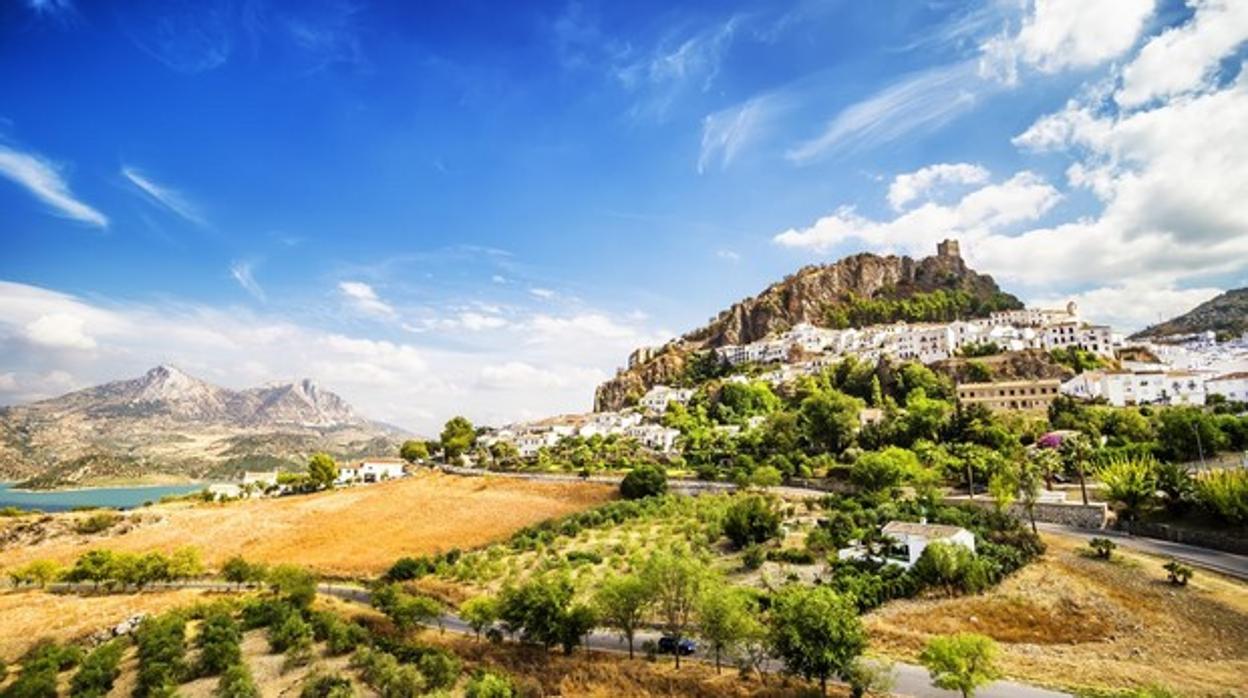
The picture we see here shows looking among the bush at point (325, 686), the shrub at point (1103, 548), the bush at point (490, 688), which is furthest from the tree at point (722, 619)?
the shrub at point (1103, 548)

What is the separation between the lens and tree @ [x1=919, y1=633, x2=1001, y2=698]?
22609 millimetres

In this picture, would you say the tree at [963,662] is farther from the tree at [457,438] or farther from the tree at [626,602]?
the tree at [457,438]

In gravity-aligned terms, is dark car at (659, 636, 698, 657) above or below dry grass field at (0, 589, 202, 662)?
above

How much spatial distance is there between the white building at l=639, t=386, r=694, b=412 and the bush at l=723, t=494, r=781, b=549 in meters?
77.0

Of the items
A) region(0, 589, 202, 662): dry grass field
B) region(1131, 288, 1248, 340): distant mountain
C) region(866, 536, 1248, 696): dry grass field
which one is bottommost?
region(0, 589, 202, 662): dry grass field

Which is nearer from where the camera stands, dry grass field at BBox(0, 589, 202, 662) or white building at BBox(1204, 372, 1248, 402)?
dry grass field at BBox(0, 589, 202, 662)

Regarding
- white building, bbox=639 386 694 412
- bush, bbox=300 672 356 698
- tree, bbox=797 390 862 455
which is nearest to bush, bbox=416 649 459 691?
bush, bbox=300 672 356 698

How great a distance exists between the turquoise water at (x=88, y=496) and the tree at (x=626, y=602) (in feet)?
481

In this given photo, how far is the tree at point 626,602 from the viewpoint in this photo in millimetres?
30625

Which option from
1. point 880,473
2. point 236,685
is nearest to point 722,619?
point 236,685

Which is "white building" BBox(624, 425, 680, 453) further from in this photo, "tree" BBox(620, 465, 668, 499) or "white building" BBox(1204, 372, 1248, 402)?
"white building" BBox(1204, 372, 1248, 402)

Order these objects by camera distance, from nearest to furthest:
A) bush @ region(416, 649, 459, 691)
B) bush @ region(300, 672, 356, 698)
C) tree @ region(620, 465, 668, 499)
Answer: bush @ region(300, 672, 356, 698)
bush @ region(416, 649, 459, 691)
tree @ region(620, 465, 668, 499)

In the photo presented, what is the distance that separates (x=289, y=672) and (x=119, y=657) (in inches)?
384

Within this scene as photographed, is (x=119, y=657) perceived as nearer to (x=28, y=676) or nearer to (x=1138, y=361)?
(x=28, y=676)
